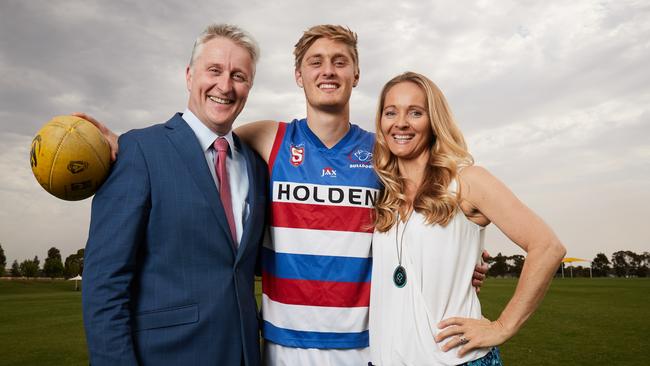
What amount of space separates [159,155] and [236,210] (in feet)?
1.97

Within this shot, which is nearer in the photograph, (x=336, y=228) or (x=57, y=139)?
(x=57, y=139)

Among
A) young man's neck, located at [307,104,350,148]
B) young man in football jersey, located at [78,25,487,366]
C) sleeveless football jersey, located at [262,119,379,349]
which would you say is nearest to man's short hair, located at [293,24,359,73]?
young man in football jersey, located at [78,25,487,366]

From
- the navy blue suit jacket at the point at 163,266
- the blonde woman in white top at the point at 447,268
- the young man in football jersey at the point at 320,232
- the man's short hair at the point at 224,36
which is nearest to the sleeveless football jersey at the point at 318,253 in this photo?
the young man in football jersey at the point at 320,232

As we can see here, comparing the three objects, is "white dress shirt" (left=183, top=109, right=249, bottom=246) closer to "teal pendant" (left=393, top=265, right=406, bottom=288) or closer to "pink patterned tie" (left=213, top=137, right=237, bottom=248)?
"pink patterned tie" (left=213, top=137, right=237, bottom=248)

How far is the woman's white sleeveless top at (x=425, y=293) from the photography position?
121 inches

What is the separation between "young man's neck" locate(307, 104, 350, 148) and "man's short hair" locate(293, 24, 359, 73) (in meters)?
0.48

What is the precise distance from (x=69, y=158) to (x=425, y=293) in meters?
2.18

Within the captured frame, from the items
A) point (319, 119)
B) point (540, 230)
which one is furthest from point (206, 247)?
point (540, 230)

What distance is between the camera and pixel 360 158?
4027 millimetres

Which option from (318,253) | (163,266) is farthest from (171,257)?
(318,253)

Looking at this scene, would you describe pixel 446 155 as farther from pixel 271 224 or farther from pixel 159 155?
pixel 159 155

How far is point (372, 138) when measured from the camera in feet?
13.9

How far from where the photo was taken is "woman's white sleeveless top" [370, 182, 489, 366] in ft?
10.1

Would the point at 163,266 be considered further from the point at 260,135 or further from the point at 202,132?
the point at 260,135
